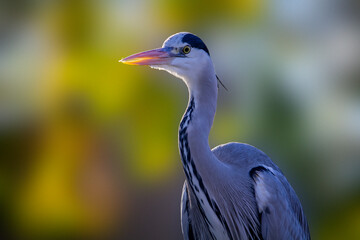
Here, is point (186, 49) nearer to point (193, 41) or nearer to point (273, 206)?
point (193, 41)

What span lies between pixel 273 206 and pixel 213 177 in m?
0.19

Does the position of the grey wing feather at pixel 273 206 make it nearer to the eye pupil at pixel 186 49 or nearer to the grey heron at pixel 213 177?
the grey heron at pixel 213 177

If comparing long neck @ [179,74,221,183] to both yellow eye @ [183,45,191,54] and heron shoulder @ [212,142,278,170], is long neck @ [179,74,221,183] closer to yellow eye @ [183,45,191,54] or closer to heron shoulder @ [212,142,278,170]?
yellow eye @ [183,45,191,54]

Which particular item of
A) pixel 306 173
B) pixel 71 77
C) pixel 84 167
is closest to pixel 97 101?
pixel 71 77

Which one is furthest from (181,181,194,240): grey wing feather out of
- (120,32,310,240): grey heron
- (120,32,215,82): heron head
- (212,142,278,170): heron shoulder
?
(120,32,215,82): heron head

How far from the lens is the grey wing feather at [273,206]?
4.00 ft

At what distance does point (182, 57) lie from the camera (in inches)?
46.1

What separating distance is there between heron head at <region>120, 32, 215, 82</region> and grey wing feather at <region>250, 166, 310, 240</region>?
36 centimetres

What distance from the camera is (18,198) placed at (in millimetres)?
2502

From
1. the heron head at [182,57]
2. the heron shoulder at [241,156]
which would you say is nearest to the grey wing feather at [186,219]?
the heron shoulder at [241,156]

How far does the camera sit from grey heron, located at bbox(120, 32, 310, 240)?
1150 mm

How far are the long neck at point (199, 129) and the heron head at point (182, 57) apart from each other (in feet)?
0.12

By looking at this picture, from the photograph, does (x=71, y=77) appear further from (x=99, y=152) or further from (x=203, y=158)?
(x=203, y=158)

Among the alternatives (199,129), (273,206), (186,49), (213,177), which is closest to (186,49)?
(186,49)
